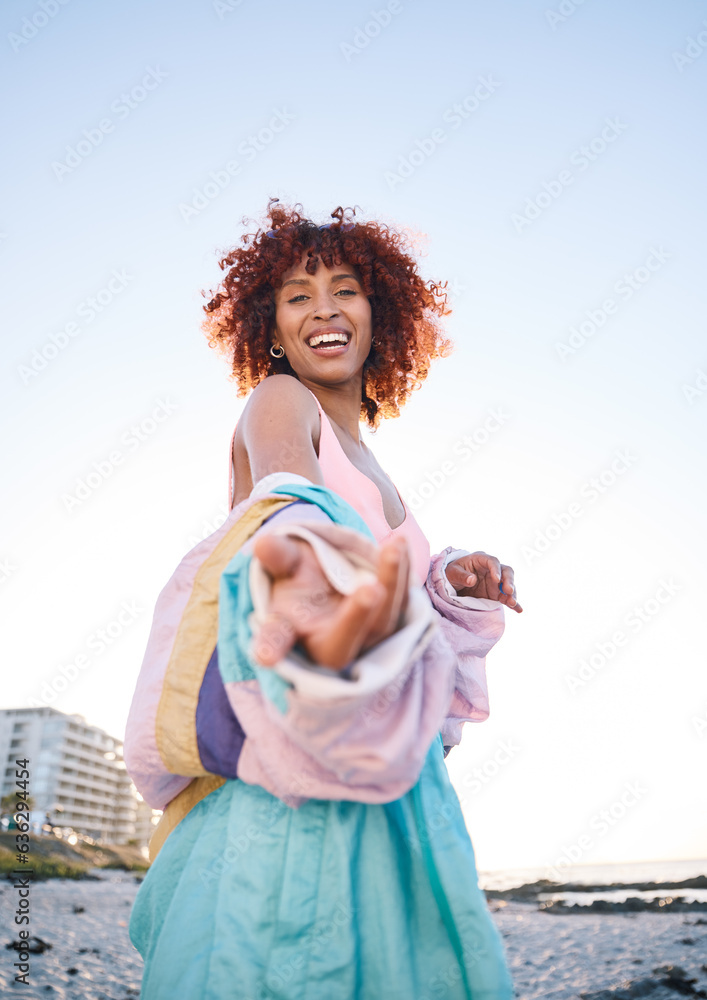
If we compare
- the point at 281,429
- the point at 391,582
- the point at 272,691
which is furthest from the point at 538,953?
the point at 391,582

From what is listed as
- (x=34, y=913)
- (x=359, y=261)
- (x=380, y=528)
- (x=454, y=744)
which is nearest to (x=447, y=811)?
(x=454, y=744)

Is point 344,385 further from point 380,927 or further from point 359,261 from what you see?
point 380,927

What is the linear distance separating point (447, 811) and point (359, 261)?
74.6 inches

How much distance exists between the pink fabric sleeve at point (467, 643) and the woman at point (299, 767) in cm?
43

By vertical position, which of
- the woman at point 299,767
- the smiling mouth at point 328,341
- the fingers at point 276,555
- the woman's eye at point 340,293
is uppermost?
the woman's eye at point 340,293

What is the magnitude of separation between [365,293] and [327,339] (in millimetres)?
391

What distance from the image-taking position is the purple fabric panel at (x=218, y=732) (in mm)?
1127

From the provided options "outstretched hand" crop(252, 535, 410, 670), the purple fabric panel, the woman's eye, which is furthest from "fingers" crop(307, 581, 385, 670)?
the woman's eye

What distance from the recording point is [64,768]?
6241 cm

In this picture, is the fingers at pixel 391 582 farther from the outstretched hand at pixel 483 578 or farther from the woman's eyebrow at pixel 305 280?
the woman's eyebrow at pixel 305 280

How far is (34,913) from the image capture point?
10516 millimetres

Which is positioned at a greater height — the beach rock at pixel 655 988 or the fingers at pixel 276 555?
the fingers at pixel 276 555

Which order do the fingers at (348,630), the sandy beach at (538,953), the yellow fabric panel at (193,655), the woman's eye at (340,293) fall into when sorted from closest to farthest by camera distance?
1. the fingers at (348,630)
2. the yellow fabric panel at (193,655)
3. the woman's eye at (340,293)
4. the sandy beach at (538,953)

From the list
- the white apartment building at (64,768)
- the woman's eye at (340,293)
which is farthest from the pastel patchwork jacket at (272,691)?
the white apartment building at (64,768)
